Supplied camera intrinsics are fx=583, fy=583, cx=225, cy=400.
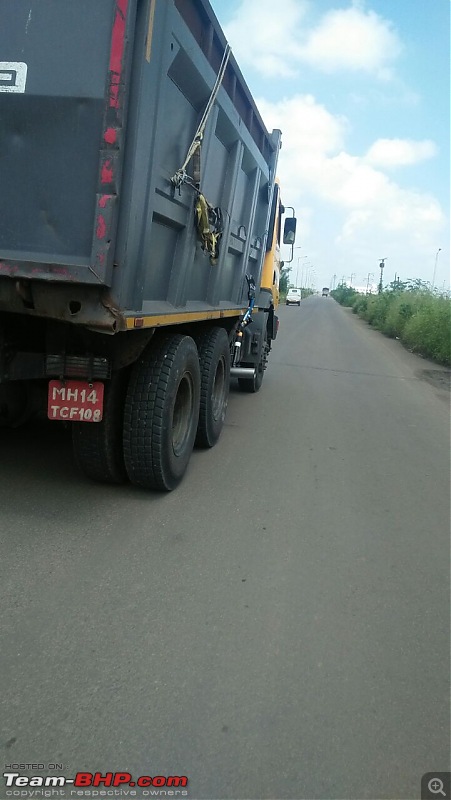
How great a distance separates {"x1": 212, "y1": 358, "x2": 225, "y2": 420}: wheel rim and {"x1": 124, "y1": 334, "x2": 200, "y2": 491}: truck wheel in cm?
167

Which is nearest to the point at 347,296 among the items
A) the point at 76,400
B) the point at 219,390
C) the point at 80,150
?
the point at 219,390

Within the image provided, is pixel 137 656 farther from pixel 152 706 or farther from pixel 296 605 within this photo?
pixel 296 605

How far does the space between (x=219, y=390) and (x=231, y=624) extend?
3.69 m

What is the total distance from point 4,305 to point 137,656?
6.49ft

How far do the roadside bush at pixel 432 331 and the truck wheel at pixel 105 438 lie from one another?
1310 centimetres

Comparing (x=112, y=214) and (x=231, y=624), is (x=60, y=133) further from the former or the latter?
(x=231, y=624)

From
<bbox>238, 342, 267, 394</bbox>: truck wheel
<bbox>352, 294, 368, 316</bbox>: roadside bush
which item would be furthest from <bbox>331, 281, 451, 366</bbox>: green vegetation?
<bbox>352, 294, 368, 316</bbox>: roadside bush

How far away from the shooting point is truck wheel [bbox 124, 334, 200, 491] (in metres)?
4.07

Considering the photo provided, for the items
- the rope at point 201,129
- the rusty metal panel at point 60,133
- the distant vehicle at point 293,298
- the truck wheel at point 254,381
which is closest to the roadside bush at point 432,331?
the truck wheel at point 254,381

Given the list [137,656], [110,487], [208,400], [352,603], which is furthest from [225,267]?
[137,656]

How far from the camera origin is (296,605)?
3.12m

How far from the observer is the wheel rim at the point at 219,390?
616 centimetres

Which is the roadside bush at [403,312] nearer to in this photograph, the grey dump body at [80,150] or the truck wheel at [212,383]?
the truck wheel at [212,383]

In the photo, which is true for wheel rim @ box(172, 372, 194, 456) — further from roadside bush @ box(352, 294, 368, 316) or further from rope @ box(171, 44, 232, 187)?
roadside bush @ box(352, 294, 368, 316)
